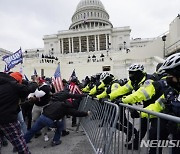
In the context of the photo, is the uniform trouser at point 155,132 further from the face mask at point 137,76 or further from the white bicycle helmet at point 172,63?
the face mask at point 137,76

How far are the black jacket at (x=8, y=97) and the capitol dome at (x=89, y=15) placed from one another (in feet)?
273

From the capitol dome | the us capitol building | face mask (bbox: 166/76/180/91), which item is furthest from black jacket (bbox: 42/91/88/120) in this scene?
the capitol dome

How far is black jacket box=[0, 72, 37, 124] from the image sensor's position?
349 centimetres

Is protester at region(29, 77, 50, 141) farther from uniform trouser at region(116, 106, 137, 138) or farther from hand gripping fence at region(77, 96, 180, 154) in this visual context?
uniform trouser at region(116, 106, 137, 138)

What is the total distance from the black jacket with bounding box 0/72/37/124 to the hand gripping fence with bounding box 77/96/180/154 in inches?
59.9

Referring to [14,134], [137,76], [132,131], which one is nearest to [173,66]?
[132,131]

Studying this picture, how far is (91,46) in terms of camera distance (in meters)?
77.9

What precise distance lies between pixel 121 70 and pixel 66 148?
85.5 ft

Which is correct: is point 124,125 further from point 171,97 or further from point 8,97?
point 8,97

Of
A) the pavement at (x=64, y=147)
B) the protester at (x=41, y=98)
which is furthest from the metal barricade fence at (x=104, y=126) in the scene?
the protester at (x=41, y=98)

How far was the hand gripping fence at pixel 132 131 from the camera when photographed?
2.33 meters

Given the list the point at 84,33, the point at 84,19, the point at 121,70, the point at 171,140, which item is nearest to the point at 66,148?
the point at 171,140

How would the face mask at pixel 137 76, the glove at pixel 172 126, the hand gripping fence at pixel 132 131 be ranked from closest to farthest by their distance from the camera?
the glove at pixel 172 126 → the hand gripping fence at pixel 132 131 → the face mask at pixel 137 76

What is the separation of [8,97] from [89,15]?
282ft
